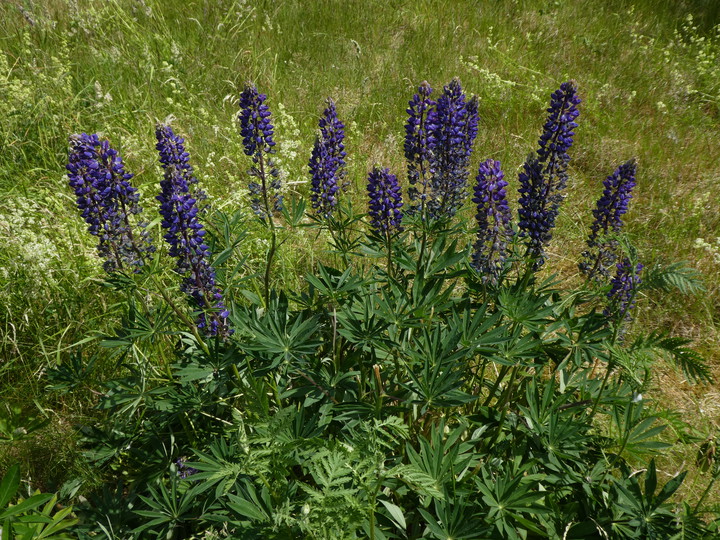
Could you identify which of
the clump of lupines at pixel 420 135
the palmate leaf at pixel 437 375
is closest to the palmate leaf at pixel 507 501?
the palmate leaf at pixel 437 375

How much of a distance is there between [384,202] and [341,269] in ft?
3.91

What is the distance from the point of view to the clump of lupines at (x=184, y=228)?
198 centimetres

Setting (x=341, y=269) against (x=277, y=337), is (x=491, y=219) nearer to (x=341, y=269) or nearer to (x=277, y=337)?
(x=277, y=337)

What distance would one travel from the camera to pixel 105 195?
2.05m

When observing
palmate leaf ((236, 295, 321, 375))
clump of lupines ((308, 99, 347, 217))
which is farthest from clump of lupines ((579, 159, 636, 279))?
palmate leaf ((236, 295, 321, 375))

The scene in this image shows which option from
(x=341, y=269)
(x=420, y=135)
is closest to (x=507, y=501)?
(x=420, y=135)

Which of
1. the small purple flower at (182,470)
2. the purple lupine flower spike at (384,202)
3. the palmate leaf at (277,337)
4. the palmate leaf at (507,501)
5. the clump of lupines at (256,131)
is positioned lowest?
the small purple flower at (182,470)

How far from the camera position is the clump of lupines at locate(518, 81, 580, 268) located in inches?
87.7

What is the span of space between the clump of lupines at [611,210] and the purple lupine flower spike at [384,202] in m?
0.91

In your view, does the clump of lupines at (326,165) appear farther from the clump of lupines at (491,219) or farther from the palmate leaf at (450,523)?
the palmate leaf at (450,523)

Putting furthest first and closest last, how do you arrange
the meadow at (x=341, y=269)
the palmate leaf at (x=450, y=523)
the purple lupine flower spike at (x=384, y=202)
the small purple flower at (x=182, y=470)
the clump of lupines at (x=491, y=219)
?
the purple lupine flower spike at (x=384, y=202) → the small purple flower at (x=182, y=470) → the clump of lupines at (x=491, y=219) → the meadow at (x=341, y=269) → the palmate leaf at (x=450, y=523)

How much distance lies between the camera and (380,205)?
97.6 inches

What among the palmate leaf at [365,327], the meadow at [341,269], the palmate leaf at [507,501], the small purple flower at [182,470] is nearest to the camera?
the palmate leaf at [507,501]

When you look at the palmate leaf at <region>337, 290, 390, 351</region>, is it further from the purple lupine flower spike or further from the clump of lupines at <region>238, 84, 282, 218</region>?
the clump of lupines at <region>238, 84, 282, 218</region>
